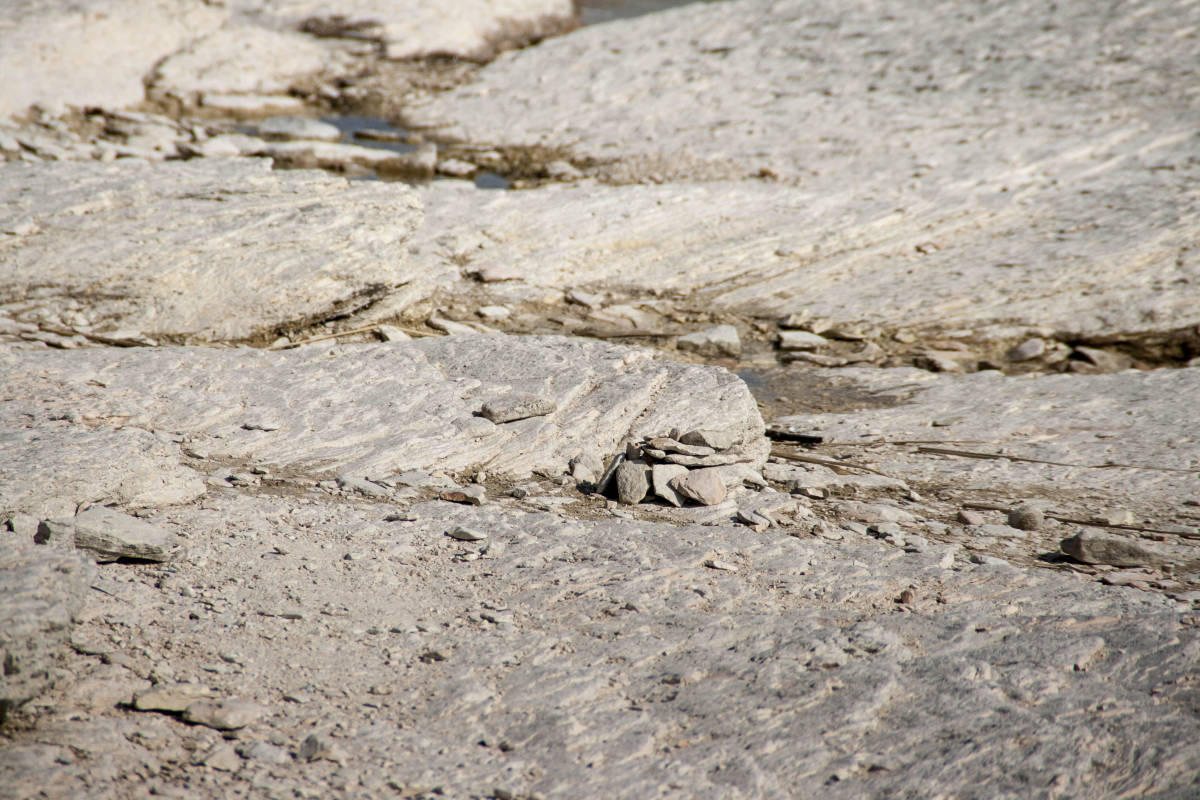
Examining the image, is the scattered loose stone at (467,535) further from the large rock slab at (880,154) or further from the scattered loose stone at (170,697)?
the large rock slab at (880,154)

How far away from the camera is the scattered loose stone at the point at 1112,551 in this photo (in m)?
3.21

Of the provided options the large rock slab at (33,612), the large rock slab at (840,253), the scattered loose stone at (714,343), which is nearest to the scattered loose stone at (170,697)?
the large rock slab at (33,612)

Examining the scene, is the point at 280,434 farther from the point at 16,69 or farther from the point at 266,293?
the point at 16,69

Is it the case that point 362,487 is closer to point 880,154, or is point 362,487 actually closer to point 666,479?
point 666,479

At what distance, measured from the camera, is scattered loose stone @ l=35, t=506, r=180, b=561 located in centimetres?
263

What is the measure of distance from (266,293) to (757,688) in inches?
144

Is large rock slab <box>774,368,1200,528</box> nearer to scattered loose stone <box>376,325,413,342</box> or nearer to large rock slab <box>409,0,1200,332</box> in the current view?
large rock slab <box>409,0,1200,332</box>

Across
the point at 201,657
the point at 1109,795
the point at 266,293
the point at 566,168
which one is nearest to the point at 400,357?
the point at 266,293

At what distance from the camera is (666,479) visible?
352cm

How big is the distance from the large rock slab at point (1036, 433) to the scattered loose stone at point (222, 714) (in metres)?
2.88

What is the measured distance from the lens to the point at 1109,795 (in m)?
2.12

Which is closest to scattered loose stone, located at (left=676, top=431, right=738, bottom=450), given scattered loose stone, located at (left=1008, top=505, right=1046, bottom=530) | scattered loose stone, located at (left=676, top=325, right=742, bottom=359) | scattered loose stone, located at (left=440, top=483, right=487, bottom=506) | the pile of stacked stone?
the pile of stacked stone

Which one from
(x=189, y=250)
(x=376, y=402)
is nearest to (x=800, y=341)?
(x=376, y=402)

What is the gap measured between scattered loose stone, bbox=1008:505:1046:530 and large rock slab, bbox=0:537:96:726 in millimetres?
3230
